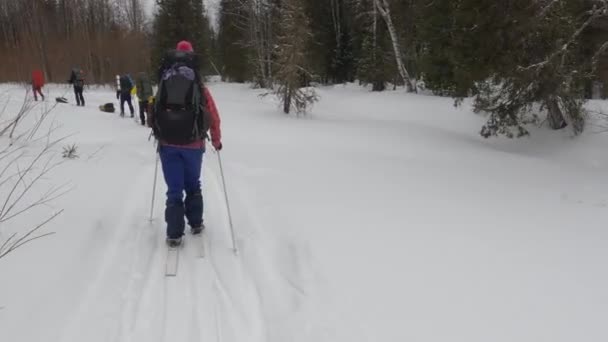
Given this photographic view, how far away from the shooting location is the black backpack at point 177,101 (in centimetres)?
442

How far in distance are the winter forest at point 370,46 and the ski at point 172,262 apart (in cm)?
771

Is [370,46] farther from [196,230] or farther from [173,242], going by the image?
[173,242]

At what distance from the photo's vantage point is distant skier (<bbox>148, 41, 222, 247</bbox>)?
4.44 metres

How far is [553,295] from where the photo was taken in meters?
3.83

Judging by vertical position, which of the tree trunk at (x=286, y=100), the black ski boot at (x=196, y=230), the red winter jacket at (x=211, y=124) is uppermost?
the red winter jacket at (x=211, y=124)

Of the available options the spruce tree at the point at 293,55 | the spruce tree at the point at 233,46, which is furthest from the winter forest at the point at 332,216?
the spruce tree at the point at 233,46

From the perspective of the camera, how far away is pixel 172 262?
4250mm

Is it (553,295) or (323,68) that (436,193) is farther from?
(323,68)

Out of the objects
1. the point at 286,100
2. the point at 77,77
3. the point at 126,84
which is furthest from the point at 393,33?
the point at 77,77

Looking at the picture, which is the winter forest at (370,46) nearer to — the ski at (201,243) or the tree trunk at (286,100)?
the tree trunk at (286,100)

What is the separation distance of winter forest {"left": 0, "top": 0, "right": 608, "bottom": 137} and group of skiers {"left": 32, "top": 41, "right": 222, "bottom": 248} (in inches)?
278

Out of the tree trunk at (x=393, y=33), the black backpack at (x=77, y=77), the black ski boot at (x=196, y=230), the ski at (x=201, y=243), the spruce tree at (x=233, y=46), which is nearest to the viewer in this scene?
the ski at (x=201, y=243)

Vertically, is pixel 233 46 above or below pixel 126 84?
above

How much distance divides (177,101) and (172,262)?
154 centimetres
